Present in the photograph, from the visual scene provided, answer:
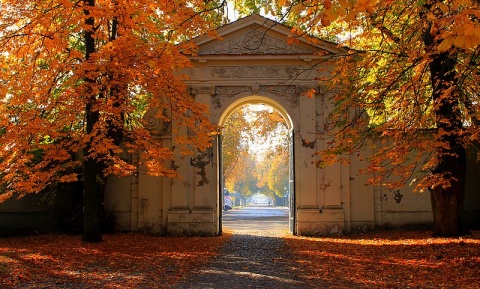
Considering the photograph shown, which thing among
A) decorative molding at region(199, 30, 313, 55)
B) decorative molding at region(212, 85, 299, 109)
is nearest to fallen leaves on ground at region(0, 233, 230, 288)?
decorative molding at region(212, 85, 299, 109)

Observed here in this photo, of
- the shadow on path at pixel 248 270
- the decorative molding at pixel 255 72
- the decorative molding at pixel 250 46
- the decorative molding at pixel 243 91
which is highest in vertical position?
the decorative molding at pixel 250 46

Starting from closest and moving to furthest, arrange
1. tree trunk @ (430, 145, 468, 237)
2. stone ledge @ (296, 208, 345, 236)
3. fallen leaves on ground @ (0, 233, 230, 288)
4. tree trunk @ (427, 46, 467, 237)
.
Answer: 1. fallen leaves on ground @ (0, 233, 230, 288)
2. tree trunk @ (427, 46, 467, 237)
3. tree trunk @ (430, 145, 468, 237)
4. stone ledge @ (296, 208, 345, 236)

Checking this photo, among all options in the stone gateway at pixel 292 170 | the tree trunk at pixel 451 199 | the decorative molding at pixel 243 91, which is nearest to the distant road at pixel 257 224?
the stone gateway at pixel 292 170

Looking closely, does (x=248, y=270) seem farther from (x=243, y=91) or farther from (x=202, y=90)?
(x=202, y=90)

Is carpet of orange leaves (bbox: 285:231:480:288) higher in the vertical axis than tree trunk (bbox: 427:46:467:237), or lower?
lower

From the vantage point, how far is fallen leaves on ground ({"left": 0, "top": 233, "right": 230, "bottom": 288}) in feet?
25.8

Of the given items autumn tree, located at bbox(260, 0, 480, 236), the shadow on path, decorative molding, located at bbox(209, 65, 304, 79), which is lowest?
the shadow on path

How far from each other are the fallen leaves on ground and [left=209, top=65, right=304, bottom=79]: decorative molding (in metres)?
5.61

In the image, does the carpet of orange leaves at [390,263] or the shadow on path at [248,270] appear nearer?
the shadow on path at [248,270]

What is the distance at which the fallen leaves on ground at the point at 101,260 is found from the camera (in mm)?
7879

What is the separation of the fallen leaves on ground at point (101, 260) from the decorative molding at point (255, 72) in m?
5.61

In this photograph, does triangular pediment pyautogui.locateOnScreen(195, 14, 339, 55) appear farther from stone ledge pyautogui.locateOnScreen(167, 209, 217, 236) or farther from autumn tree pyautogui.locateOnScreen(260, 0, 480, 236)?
stone ledge pyautogui.locateOnScreen(167, 209, 217, 236)

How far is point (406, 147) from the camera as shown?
35.3ft

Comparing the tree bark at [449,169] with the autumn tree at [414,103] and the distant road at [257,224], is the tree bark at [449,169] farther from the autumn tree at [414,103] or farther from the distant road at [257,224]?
the distant road at [257,224]
